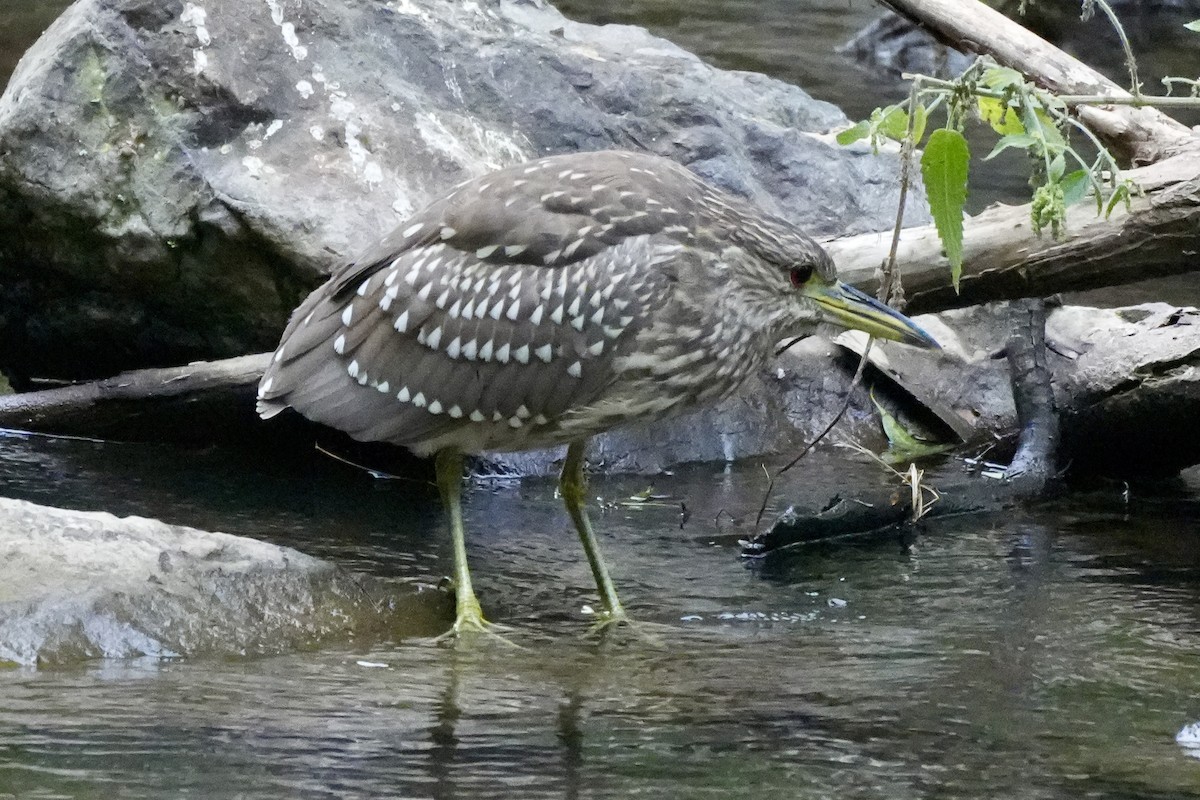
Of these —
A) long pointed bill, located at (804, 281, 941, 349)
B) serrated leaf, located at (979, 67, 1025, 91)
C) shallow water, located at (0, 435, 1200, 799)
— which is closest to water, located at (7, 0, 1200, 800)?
shallow water, located at (0, 435, 1200, 799)

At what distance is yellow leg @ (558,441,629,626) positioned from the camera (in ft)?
16.7

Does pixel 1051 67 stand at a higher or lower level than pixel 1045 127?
higher

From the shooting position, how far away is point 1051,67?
6.39 m

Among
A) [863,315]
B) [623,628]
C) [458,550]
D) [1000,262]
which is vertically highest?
[1000,262]

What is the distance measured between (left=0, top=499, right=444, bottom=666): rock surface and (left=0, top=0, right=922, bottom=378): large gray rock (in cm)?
205

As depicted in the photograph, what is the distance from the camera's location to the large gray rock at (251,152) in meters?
6.74

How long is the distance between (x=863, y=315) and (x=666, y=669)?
140 centimetres

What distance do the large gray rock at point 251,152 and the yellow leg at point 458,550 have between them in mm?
1439

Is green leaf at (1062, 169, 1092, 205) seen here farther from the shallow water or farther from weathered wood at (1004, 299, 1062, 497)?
weathered wood at (1004, 299, 1062, 497)

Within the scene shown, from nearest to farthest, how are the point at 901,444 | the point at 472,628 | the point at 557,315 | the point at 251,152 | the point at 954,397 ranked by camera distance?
1. the point at 472,628
2. the point at 557,315
3. the point at 251,152
4. the point at 901,444
5. the point at 954,397

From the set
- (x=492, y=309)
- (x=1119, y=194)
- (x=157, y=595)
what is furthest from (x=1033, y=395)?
(x=157, y=595)

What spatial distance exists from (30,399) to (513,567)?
8.29 feet

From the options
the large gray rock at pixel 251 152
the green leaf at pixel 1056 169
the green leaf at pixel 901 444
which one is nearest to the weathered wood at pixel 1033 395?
the green leaf at pixel 901 444

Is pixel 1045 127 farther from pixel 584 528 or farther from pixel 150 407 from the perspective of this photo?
pixel 150 407
